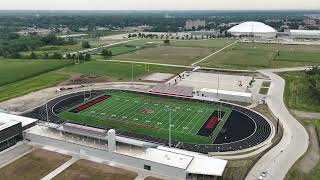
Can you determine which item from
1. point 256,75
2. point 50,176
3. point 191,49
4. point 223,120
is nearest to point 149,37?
point 191,49

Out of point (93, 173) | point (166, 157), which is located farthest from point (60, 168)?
point (166, 157)

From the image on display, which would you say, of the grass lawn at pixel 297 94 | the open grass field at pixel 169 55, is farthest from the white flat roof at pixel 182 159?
the open grass field at pixel 169 55

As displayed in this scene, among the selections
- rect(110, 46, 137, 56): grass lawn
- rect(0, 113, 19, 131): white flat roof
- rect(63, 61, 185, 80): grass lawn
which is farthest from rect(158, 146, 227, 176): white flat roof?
rect(110, 46, 137, 56): grass lawn

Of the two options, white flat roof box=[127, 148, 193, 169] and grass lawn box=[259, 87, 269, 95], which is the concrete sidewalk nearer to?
white flat roof box=[127, 148, 193, 169]

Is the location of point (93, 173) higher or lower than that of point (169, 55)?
lower

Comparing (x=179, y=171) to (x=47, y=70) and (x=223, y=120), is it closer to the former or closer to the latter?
(x=223, y=120)

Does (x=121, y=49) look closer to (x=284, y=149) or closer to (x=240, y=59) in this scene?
(x=240, y=59)
